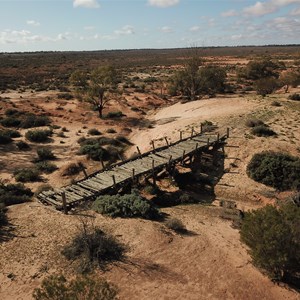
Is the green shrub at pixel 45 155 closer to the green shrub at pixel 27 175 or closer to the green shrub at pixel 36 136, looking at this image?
the green shrub at pixel 27 175

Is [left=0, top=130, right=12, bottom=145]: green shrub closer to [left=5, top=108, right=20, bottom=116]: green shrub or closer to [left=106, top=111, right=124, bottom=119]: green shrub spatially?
[left=5, top=108, right=20, bottom=116]: green shrub

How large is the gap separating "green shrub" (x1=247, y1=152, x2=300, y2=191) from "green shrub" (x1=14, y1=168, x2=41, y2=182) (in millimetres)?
15090

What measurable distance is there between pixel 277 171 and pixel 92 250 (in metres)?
14.3

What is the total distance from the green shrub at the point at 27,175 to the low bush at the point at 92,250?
11.2m

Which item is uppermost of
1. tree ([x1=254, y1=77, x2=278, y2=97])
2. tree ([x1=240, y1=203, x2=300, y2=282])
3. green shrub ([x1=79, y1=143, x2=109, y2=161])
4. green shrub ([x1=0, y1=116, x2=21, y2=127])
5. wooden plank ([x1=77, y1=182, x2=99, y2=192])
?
tree ([x1=254, y1=77, x2=278, y2=97])

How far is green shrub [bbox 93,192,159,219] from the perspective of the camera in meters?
17.9

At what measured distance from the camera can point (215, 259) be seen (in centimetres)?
1471

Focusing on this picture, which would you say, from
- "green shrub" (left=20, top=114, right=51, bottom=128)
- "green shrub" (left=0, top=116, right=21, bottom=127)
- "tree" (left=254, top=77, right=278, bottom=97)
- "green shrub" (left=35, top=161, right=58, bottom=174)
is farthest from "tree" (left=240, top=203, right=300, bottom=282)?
"tree" (left=254, top=77, right=278, bottom=97)

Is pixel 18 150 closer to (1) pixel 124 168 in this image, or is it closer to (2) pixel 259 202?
(1) pixel 124 168

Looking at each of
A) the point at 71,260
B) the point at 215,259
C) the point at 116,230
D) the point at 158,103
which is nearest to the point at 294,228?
the point at 215,259

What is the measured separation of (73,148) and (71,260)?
61.3 ft

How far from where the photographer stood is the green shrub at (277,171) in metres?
22.9

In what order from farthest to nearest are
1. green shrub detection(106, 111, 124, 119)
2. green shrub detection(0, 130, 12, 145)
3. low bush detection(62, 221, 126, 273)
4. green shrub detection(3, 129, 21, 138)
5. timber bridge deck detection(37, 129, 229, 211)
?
green shrub detection(106, 111, 124, 119), green shrub detection(3, 129, 21, 138), green shrub detection(0, 130, 12, 145), timber bridge deck detection(37, 129, 229, 211), low bush detection(62, 221, 126, 273)

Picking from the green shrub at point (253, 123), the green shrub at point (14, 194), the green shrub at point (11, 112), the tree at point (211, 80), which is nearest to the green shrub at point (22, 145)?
the green shrub at point (14, 194)
